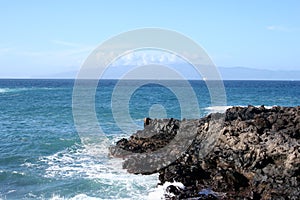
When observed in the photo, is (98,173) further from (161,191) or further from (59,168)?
(161,191)

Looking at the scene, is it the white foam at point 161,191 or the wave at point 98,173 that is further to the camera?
the wave at point 98,173

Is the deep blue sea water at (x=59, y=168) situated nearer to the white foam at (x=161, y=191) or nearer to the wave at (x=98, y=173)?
the wave at (x=98, y=173)

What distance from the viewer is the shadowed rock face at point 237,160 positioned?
19.1 m

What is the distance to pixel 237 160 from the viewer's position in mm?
21906

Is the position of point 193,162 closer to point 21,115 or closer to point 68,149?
point 68,149

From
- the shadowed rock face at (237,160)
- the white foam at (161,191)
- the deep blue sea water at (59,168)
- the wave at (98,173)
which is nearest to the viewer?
the shadowed rock face at (237,160)

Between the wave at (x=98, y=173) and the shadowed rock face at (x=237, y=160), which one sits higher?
the shadowed rock face at (x=237, y=160)

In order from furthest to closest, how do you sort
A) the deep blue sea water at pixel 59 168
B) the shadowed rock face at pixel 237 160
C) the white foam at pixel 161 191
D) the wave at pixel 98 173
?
the deep blue sea water at pixel 59 168, the wave at pixel 98 173, the white foam at pixel 161 191, the shadowed rock face at pixel 237 160

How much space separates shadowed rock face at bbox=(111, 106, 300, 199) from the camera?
1908cm

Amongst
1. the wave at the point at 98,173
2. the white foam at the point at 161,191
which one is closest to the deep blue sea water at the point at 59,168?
the wave at the point at 98,173

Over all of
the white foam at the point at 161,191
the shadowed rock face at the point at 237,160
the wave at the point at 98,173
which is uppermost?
the shadowed rock face at the point at 237,160

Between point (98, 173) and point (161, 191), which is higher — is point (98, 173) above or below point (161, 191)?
below

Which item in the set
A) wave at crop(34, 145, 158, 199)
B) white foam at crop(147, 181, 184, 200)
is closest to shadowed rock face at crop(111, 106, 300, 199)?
white foam at crop(147, 181, 184, 200)

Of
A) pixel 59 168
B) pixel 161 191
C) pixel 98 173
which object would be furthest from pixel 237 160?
pixel 59 168
